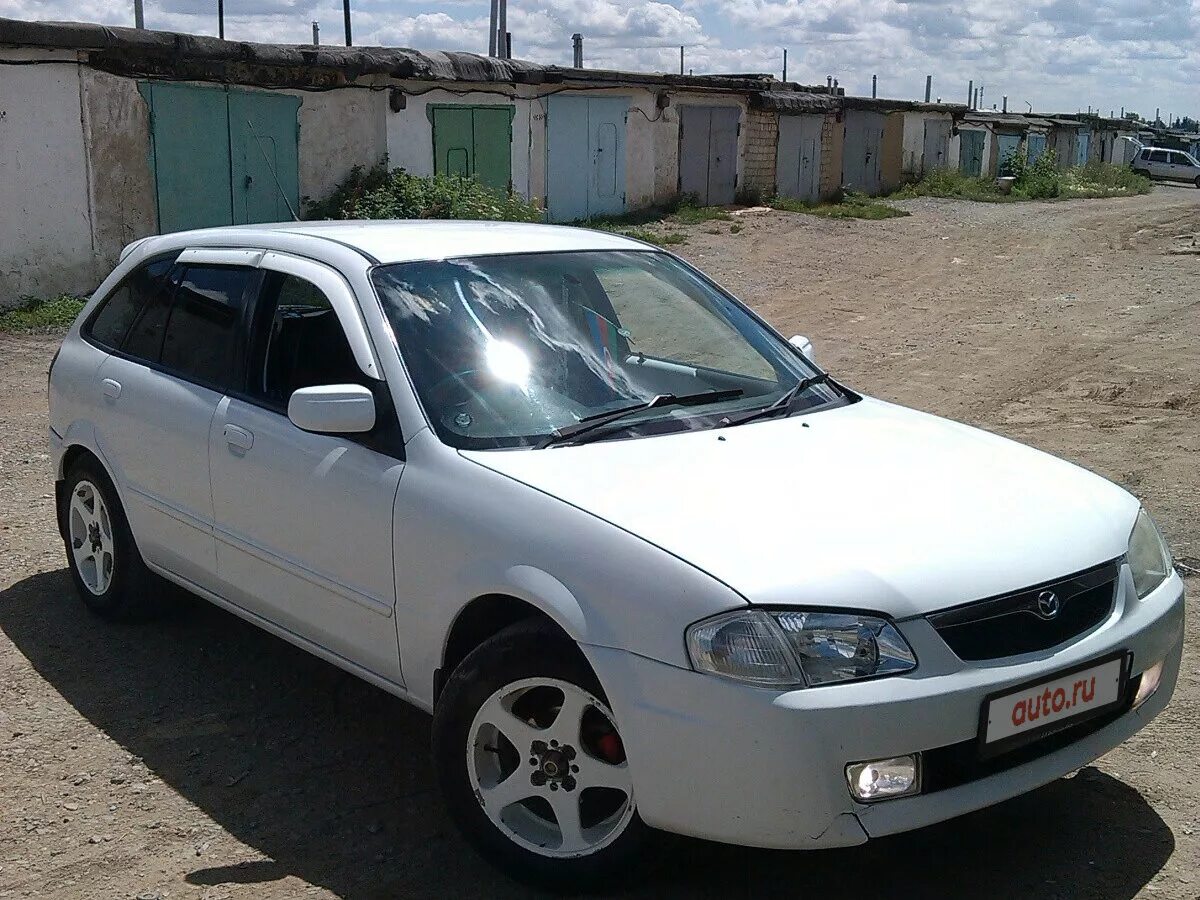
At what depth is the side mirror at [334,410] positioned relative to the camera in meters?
3.44

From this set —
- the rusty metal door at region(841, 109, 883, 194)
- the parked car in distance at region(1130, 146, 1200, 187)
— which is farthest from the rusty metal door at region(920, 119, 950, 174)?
the parked car in distance at region(1130, 146, 1200, 187)

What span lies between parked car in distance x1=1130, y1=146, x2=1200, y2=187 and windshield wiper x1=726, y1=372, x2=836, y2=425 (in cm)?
5434

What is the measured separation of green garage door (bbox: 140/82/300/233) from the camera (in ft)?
47.6

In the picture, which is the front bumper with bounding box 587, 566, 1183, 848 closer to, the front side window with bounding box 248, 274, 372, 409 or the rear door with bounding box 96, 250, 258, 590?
the front side window with bounding box 248, 274, 372, 409

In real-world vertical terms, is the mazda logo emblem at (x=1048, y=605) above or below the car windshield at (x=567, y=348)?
below

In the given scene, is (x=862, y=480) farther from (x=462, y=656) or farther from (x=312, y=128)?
(x=312, y=128)

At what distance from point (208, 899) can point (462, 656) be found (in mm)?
851

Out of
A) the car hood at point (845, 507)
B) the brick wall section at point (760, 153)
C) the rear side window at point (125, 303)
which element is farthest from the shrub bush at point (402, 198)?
the car hood at point (845, 507)

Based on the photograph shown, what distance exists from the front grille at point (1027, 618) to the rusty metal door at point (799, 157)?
27.1 metres

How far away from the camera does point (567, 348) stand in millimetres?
3756

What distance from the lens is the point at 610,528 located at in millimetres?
2926

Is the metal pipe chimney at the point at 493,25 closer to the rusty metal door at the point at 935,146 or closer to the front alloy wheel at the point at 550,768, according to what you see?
the rusty metal door at the point at 935,146

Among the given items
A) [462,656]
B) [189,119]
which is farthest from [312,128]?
[462,656]

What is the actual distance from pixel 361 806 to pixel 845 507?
1648mm
